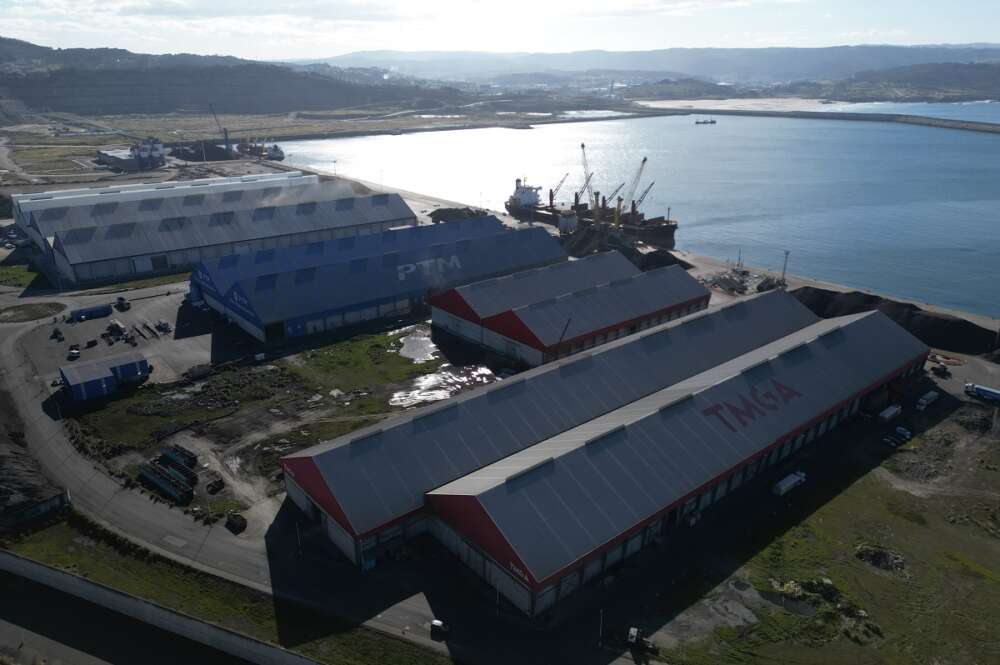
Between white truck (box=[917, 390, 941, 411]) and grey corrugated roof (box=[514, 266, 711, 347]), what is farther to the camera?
grey corrugated roof (box=[514, 266, 711, 347])

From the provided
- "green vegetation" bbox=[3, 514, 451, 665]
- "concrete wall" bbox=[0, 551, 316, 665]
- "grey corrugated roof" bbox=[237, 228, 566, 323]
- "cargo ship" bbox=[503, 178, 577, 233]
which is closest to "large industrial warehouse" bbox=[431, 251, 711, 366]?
"grey corrugated roof" bbox=[237, 228, 566, 323]

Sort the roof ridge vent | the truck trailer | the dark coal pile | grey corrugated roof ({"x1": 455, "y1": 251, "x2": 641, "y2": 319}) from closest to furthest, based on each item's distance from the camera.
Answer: the roof ridge vent → the truck trailer → the dark coal pile → grey corrugated roof ({"x1": 455, "y1": 251, "x2": 641, "y2": 319})

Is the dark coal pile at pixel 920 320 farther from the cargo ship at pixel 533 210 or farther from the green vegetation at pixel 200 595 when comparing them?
the green vegetation at pixel 200 595

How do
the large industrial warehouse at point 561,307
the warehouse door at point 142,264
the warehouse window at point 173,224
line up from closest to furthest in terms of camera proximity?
the large industrial warehouse at point 561,307, the warehouse door at point 142,264, the warehouse window at point 173,224

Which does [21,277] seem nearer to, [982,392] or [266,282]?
[266,282]

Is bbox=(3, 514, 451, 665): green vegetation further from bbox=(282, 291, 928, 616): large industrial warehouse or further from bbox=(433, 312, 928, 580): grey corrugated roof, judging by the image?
bbox=(433, 312, 928, 580): grey corrugated roof

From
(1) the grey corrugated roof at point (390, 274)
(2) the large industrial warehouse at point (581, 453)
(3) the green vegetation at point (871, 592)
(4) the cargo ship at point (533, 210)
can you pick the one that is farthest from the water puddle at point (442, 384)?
(4) the cargo ship at point (533, 210)
